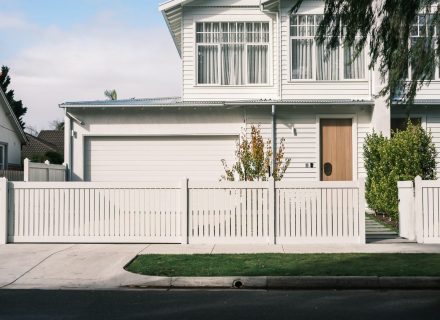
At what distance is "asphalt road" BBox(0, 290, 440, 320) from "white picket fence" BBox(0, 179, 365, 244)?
3.99m

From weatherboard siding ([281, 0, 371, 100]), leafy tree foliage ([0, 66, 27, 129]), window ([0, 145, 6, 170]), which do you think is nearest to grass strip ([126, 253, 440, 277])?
weatherboard siding ([281, 0, 371, 100])

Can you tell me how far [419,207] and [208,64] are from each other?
8978mm

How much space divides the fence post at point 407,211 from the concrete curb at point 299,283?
4.16m

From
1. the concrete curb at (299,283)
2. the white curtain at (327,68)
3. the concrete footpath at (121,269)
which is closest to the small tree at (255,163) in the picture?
the white curtain at (327,68)

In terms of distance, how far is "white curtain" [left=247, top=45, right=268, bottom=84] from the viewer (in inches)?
780

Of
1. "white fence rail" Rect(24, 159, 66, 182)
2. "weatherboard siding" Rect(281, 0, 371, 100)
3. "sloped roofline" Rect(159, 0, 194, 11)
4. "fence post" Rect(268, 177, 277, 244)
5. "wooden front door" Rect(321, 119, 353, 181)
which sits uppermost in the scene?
"sloped roofline" Rect(159, 0, 194, 11)

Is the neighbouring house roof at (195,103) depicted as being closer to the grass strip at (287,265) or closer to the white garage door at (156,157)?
the white garage door at (156,157)

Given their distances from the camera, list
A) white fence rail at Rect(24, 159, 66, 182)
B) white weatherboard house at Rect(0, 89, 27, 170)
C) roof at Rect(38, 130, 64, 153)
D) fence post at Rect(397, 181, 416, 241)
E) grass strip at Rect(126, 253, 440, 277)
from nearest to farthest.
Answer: grass strip at Rect(126, 253, 440, 277)
fence post at Rect(397, 181, 416, 241)
white fence rail at Rect(24, 159, 66, 182)
white weatherboard house at Rect(0, 89, 27, 170)
roof at Rect(38, 130, 64, 153)

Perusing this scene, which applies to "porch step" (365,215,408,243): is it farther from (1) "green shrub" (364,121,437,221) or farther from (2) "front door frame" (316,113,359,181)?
(2) "front door frame" (316,113,359,181)

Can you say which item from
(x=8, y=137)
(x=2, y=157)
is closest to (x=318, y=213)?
(x=2, y=157)

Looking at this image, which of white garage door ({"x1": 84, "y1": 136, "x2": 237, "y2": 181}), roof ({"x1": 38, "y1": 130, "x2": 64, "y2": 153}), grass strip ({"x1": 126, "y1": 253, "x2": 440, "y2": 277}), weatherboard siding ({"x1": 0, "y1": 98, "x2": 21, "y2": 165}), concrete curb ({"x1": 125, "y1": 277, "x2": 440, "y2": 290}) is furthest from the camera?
roof ({"x1": 38, "y1": 130, "x2": 64, "y2": 153})

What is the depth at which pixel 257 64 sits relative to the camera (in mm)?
19844

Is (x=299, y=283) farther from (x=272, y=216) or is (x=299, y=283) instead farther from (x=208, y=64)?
(x=208, y=64)

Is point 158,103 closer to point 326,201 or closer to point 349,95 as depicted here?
point 349,95
